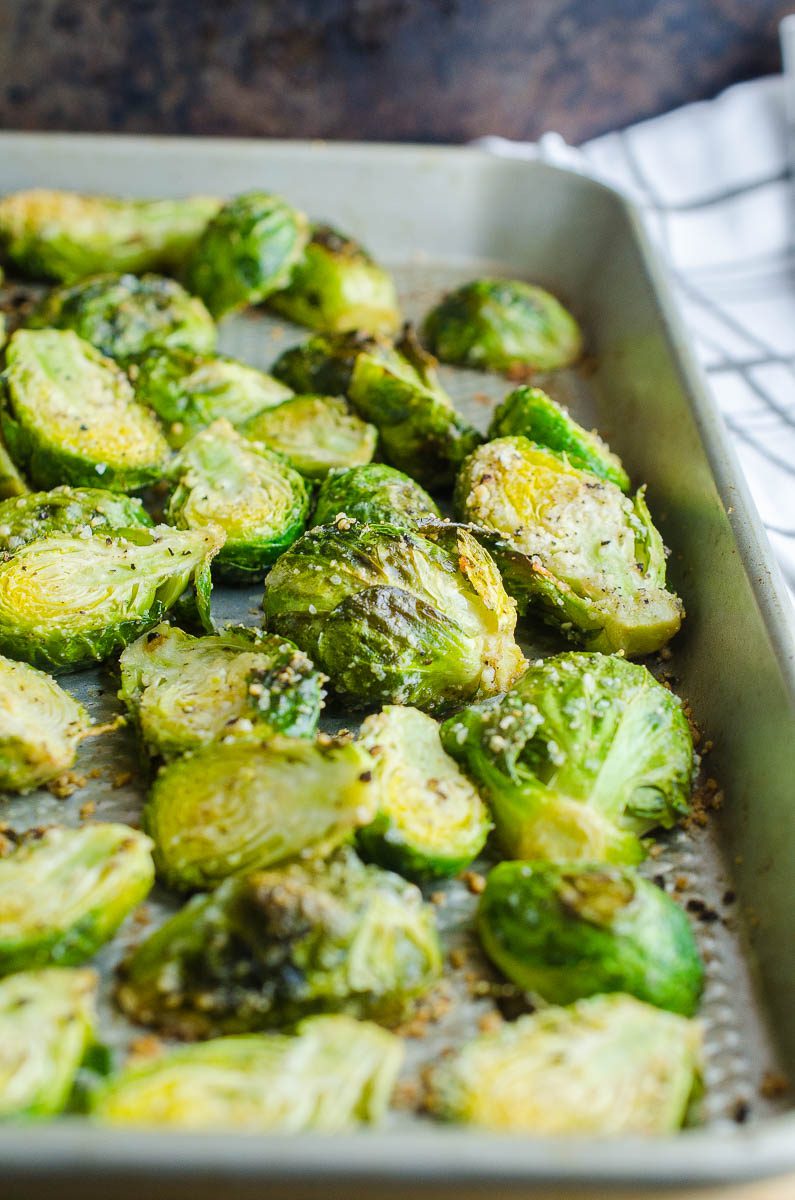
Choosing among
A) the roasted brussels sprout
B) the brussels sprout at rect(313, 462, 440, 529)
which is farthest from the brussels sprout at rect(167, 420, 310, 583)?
the roasted brussels sprout

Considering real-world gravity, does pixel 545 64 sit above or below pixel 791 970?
above

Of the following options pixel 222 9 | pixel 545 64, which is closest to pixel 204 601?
pixel 222 9

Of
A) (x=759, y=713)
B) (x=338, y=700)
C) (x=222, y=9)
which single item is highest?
(x=222, y=9)

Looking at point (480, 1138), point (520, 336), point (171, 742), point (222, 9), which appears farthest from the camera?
point (222, 9)

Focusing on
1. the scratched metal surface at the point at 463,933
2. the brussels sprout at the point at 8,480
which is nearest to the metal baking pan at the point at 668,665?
the scratched metal surface at the point at 463,933

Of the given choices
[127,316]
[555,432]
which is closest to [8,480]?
[127,316]

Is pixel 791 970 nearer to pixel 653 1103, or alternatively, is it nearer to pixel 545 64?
pixel 653 1103

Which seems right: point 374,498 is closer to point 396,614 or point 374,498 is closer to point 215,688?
point 396,614
